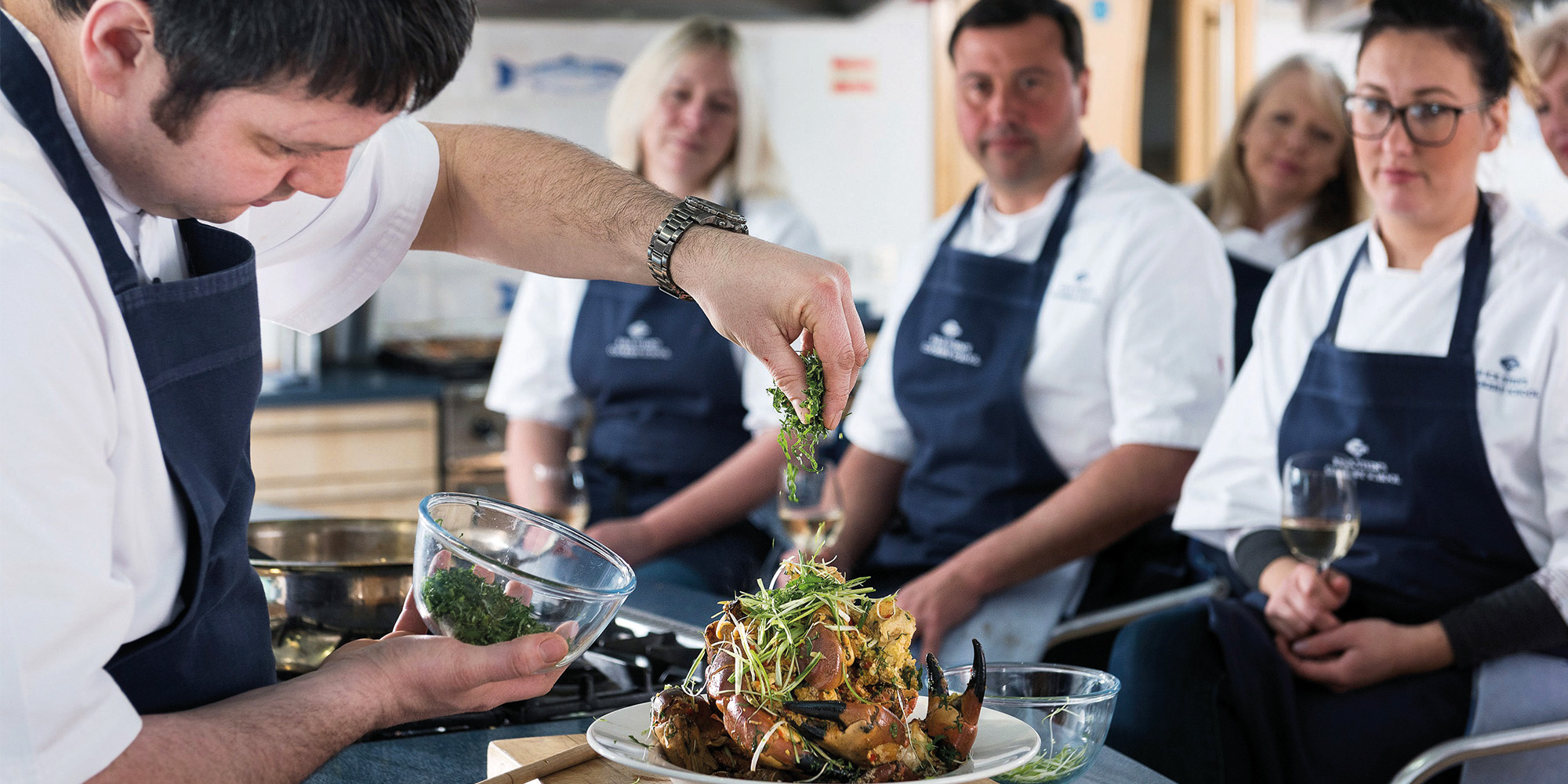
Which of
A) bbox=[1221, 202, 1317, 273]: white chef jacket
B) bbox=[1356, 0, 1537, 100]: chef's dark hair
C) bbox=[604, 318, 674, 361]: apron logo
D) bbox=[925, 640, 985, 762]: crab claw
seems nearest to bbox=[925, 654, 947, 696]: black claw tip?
bbox=[925, 640, 985, 762]: crab claw

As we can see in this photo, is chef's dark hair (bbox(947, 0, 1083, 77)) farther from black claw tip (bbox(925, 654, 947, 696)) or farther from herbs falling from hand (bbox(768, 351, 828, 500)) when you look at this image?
black claw tip (bbox(925, 654, 947, 696))

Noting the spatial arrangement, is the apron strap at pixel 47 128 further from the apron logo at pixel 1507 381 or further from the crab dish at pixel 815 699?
the apron logo at pixel 1507 381

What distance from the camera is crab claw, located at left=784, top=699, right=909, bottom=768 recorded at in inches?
33.4

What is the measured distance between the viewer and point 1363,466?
1851mm

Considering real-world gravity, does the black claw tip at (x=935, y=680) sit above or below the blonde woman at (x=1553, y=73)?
below

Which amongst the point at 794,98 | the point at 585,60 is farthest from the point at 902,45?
the point at 585,60

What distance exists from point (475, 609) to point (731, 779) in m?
0.22

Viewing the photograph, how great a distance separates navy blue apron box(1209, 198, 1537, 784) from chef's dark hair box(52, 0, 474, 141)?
1330 millimetres

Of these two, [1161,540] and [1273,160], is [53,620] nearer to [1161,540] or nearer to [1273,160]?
[1161,540]

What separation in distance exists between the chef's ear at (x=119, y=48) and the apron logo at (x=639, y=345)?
78.0 inches

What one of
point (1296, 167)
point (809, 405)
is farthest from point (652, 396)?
point (809, 405)

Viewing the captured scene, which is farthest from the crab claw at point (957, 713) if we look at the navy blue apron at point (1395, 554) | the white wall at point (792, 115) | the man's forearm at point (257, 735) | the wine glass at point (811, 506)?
the white wall at point (792, 115)

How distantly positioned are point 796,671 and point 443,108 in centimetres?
392

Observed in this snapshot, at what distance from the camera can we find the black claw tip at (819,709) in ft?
2.82
